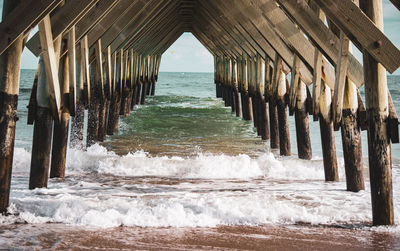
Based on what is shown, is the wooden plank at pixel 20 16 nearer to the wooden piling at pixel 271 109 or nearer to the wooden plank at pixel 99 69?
the wooden plank at pixel 99 69

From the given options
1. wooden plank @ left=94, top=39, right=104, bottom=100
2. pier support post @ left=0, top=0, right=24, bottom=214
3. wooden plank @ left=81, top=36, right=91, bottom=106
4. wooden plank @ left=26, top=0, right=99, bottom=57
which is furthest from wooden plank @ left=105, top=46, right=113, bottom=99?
pier support post @ left=0, top=0, right=24, bottom=214

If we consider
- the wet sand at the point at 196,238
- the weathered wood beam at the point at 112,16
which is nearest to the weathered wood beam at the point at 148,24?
the weathered wood beam at the point at 112,16

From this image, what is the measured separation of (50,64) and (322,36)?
85.5 inches

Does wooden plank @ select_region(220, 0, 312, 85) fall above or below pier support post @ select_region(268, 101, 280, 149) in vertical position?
above

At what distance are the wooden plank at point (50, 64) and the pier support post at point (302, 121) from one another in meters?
2.97

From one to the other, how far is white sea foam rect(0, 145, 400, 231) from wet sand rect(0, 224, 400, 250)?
0.51ft

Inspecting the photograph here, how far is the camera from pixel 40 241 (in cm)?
298

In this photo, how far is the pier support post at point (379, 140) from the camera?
11.0 ft

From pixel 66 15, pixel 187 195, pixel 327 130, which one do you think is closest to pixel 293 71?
pixel 327 130

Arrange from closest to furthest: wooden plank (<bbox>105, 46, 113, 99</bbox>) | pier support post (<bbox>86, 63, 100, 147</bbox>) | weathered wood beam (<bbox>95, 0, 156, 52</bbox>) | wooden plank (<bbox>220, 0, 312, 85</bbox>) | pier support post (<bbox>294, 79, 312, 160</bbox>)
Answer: wooden plank (<bbox>220, 0, 312, 85</bbox>)
pier support post (<bbox>294, 79, 312, 160</bbox>)
weathered wood beam (<bbox>95, 0, 156, 52</bbox>)
pier support post (<bbox>86, 63, 100, 147</bbox>)
wooden plank (<bbox>105, 46, 113, 99</bbox>)

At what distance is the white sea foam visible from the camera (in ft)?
11.8

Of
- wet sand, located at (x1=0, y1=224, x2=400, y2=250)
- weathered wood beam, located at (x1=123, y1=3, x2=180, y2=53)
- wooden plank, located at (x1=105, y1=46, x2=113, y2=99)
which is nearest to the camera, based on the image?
wet sand, located at (x1=0, y1=224, x2=400, y2=250)

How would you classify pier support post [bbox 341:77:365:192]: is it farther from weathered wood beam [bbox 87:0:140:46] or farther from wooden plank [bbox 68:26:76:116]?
weathered wood beam [bbox 87:0:140:46]

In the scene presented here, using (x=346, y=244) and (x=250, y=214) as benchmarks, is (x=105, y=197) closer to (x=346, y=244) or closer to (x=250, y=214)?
(x=250, y=214)
